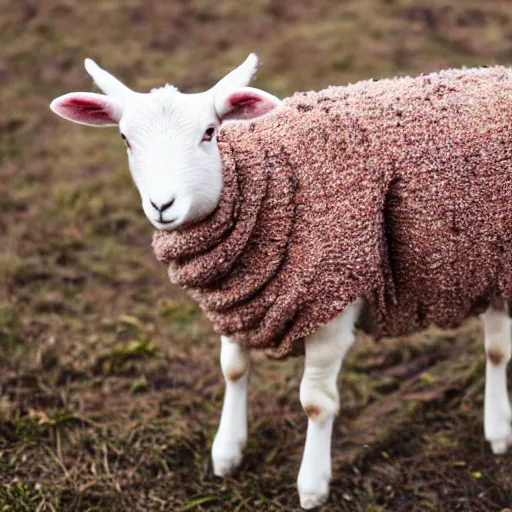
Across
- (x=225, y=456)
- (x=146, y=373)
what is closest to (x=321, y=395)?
(x=225, y=456)

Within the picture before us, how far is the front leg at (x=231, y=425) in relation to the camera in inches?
141

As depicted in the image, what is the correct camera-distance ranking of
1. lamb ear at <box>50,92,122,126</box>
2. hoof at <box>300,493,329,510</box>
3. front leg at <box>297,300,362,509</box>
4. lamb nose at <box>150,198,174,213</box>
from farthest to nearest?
hoof at <box>300,493,329,510</box>, front leg at <box>297,300,362,509</box>, lamb ear at <box>50,92,122,126</box>, lamb nose at <box>150,198,174,213</box>

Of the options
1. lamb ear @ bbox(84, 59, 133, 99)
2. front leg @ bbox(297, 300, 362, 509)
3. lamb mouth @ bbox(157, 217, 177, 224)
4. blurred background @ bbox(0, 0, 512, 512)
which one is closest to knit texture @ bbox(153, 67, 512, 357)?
front leg @ bbox(297, 300, 362, 509)

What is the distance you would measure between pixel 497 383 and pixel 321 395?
1.05 metres

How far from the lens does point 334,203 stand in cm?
290

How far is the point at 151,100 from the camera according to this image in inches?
105

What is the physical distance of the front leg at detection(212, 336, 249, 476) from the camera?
11.7 feet

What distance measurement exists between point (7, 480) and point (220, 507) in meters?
0.99

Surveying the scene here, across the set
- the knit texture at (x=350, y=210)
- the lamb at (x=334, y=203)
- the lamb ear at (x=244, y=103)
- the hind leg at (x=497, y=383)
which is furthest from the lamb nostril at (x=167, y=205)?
the hind leg at (x=497, y=383)

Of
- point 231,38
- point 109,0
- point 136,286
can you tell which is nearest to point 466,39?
point 231,38

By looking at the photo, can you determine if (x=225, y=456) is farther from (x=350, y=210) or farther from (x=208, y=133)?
(x=208, y=133)

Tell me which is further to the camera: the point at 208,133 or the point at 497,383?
the point at 497,383

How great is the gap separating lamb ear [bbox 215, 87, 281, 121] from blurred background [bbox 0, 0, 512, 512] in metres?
1.82

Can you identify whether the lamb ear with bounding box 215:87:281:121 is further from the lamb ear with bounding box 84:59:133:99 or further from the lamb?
the lamb ear with bounding box 84:59:133:99
